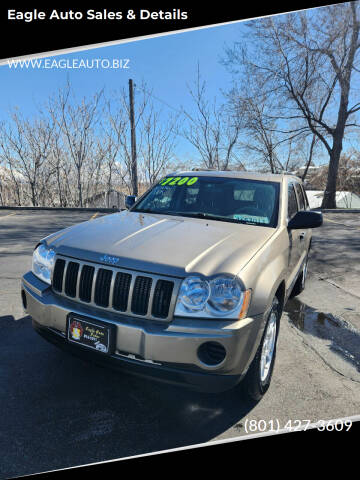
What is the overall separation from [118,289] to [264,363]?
1325mm

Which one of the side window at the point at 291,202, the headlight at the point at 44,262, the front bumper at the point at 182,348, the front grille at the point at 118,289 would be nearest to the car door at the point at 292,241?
the side window at the point at 291,202

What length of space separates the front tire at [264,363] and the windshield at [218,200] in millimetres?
892

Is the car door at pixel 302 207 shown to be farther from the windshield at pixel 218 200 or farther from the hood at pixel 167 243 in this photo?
the hood at pixel 167 243

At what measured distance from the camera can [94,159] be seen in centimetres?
1958

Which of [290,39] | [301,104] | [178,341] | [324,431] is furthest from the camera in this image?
[301,104]

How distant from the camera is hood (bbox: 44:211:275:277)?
7.33 feet

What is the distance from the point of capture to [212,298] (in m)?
2.13

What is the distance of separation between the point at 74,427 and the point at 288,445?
145cm

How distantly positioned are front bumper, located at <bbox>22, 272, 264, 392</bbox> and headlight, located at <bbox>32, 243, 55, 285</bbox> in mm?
635

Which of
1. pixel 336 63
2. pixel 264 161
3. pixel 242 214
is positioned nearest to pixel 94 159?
pixel 264 161

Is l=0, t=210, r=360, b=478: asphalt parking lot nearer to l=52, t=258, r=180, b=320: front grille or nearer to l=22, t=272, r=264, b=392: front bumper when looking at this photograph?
l=22, t=272, r=264, b=392: front bumper

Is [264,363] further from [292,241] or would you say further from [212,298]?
[292,241]

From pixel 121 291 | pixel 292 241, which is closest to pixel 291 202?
pixel 292 241

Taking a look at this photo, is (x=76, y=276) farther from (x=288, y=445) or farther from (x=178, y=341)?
(x=288, y=445)
